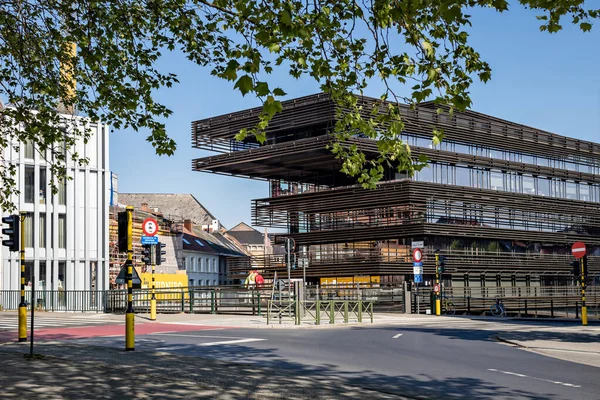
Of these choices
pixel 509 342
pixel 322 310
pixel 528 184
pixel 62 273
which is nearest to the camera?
pixel 509 342

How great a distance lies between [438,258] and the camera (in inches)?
1660

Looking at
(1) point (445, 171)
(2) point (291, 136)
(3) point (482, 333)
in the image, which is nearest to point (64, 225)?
(2) point (291, 136)

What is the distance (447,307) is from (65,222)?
2534 cm

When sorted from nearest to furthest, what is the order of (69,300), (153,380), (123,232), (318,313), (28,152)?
(153,380) < (123,232) < (318,313) < (69,300) < (28,152)

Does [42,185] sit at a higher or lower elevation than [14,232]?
higher

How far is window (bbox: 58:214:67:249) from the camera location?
2188 inches

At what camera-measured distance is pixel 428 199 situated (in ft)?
179

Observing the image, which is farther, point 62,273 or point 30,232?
point 62,273

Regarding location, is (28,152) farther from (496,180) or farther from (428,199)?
(496,180)

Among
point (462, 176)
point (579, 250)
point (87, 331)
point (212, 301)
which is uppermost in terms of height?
point (462, 176)

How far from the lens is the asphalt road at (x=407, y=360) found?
38.6 feet

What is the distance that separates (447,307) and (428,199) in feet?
32.0

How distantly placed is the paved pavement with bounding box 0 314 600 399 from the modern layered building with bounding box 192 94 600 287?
31.3m

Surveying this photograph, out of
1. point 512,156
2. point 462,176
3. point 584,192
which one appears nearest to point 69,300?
point 462,176
